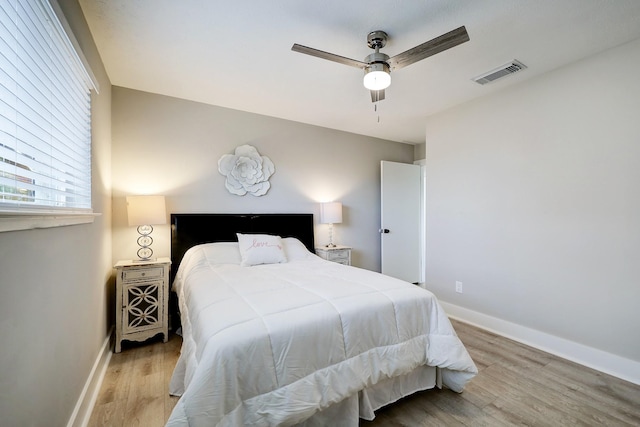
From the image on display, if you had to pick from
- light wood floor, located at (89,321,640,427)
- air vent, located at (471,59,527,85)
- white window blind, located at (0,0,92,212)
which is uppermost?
air vent, located at (471,59,527,85)

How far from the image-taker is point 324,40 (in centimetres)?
204

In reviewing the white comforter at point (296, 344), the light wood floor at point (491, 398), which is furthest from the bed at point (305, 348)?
the light wood floor at point (491, 398)

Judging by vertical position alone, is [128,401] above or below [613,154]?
below

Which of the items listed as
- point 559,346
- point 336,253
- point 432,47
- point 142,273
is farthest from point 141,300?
point 559,346

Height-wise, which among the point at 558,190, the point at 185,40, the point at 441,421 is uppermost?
the point at 185,40

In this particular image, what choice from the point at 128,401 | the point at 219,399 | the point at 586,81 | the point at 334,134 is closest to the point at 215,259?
the point at 128,401

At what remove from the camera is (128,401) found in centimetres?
177

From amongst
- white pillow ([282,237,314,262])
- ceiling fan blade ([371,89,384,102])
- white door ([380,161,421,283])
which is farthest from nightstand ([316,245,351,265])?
ceiling fan blade ([371,89,384,102])

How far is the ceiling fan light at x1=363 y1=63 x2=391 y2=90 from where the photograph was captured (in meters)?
1.91

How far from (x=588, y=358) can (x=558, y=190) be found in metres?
1.37

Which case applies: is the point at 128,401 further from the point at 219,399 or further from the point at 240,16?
the point at 240,16

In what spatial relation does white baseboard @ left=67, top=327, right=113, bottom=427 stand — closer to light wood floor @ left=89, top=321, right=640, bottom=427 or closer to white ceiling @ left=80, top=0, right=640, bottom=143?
light wood floor @ left=89, top=321, right=640, bottom=427

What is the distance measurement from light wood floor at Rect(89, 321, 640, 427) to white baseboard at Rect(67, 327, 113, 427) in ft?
0.13

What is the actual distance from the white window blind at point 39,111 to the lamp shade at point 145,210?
0.75 m
